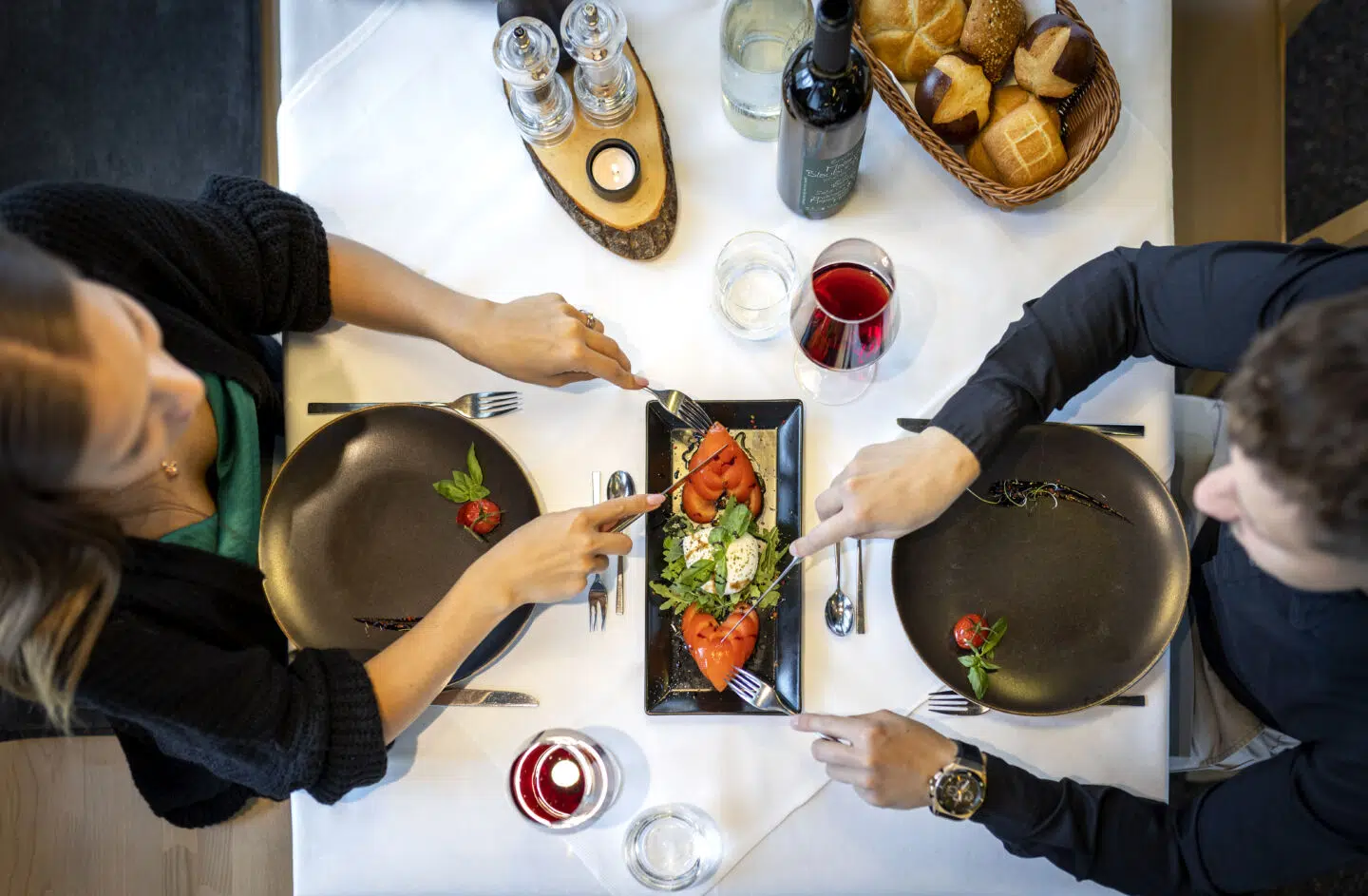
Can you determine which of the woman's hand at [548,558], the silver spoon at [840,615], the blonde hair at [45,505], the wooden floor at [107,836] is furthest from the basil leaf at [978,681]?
the wooden floor at [107,836]

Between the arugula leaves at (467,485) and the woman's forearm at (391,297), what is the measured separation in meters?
0.14

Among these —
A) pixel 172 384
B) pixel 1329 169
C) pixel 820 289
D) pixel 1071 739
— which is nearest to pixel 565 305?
pixel 820 289

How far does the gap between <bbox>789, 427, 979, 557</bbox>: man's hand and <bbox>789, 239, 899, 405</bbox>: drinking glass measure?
4.6 inches

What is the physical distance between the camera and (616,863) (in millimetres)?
1009

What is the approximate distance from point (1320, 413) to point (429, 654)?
876mm

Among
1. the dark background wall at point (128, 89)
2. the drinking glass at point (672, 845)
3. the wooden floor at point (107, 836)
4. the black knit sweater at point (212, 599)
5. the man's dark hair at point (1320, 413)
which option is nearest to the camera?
the man's dark hair at point (1320, 413)

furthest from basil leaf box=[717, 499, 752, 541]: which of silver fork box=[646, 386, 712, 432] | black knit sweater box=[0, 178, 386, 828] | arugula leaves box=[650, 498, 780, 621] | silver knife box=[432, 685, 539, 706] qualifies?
black knit sweater box=[0, 178, 386, 828]

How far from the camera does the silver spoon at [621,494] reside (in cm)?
104

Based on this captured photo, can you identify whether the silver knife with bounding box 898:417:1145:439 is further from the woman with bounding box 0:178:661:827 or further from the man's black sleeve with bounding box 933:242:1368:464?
the woman with bounding box 0:178:661:827

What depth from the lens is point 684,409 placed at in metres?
1.04

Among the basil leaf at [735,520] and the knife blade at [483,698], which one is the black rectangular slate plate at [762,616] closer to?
the basil leaf at [735,520]

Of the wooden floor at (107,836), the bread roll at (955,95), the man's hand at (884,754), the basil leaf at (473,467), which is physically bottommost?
the wooden floor at (107,836)

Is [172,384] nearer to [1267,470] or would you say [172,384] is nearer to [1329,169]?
[1267,470]

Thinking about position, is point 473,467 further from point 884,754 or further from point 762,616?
point 884,754
